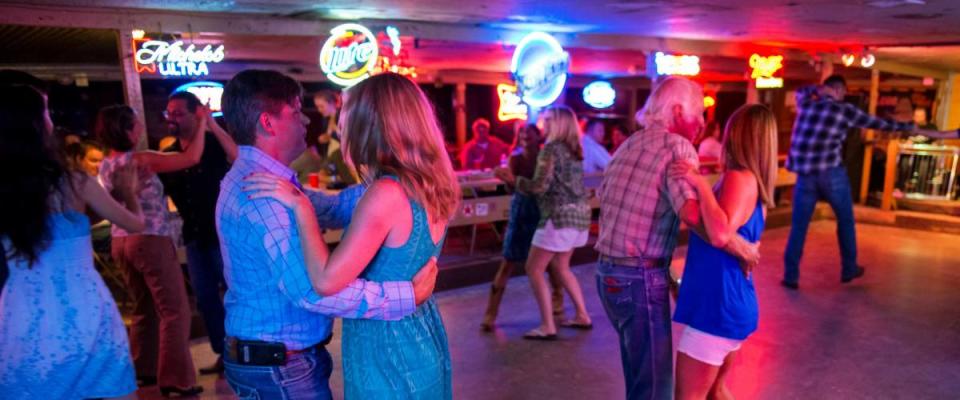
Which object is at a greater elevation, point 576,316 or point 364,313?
point 364,313

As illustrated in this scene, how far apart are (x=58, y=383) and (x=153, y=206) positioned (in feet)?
5.14

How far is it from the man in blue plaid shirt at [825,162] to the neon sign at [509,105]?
240 inches

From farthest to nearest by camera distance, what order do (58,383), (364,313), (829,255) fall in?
(829,255)
(58,383)
(364,313)

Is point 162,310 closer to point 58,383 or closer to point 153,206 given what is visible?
point 153,206

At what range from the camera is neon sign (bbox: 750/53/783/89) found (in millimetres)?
8195

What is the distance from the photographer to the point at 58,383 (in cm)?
202

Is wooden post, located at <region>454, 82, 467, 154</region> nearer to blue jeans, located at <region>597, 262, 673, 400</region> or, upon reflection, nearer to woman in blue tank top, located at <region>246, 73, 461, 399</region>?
blue jeans, located at <region>597, 262, 673, 400</region>

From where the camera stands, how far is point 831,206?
18.9ft

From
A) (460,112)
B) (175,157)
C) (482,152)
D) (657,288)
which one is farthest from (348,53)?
(460,112)

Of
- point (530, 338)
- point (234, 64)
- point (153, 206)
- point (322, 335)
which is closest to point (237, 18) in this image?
point (153, 206)

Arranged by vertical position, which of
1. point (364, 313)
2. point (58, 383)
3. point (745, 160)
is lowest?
point (58, 383)

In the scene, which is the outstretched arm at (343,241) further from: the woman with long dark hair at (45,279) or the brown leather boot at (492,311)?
the brown leather boot at (492,311)

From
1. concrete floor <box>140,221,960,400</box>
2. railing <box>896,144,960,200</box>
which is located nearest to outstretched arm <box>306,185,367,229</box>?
concrete floor <box>140,221,960,400</box>

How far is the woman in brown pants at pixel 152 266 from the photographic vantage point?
3.30 metres
